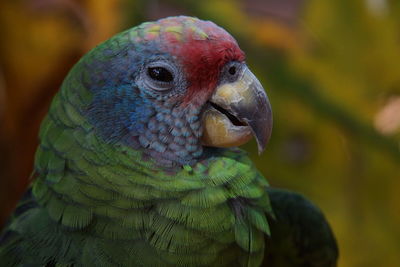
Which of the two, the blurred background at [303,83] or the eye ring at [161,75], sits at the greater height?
the eye ring at [161,75]

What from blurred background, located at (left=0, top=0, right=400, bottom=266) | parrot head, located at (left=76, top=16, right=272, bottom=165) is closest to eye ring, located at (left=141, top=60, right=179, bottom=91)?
parrot head, located at (left=76, top=16, right=272, bottom=165)

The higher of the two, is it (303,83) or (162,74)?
(162,74)

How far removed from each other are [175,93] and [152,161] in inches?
4.2

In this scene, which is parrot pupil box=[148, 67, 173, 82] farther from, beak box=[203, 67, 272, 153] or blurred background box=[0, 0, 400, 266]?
blurred background box=[0, 0, 400, 266]

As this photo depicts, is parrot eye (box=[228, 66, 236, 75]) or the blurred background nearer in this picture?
parrot eye (box=[228, 66, 236, 75])

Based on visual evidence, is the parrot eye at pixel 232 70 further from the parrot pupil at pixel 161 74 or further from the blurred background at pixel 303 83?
the blurred background at pixel 303 83

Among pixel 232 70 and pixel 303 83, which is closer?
pixel 232 70

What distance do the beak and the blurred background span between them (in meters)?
0.60

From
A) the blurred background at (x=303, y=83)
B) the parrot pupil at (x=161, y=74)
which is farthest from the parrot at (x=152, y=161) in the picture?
the blurred background at (x=303, y=83)

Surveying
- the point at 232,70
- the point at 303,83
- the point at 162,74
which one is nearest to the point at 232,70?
the point at 232,70

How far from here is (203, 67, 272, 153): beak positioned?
2.62ft

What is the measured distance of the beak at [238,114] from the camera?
0.80 meters

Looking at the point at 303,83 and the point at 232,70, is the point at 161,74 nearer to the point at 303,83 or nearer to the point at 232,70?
the point at 232,70

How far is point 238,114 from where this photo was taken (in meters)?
0.80
